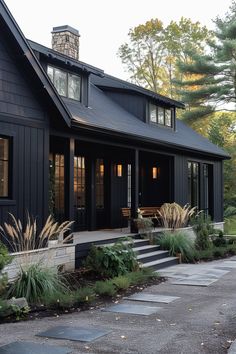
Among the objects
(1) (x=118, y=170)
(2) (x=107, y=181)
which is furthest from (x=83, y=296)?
(1) (x=118, y=170)

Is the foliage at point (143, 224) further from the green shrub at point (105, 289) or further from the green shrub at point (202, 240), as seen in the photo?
the green shrub at point (105, 289)

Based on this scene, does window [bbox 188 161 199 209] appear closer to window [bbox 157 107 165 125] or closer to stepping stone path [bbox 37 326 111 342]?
window [bbox 157 107 165 125]

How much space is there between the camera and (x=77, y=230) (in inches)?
546

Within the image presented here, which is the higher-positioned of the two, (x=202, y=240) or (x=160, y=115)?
(x=160, y=115)

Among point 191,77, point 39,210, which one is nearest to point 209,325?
point 39,210

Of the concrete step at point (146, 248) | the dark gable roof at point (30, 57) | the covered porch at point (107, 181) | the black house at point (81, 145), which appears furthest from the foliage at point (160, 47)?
the dark gable roof at point (30, 57)

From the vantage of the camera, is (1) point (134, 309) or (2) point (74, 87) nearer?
(1) point (134, 309)

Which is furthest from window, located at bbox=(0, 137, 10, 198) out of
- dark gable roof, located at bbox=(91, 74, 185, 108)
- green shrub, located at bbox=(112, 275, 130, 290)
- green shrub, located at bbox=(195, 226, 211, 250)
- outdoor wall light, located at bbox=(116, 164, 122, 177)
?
dark gable roof, located at bbox=(91, 74, 185, 108)

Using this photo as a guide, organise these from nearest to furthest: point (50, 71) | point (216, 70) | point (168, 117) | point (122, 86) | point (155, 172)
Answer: point (50, 71) → point (122, 86) → point (155, 172) → point (168, 117) → point (216, 70)

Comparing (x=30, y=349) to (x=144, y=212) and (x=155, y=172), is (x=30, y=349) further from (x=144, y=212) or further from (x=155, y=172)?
(x=155, y=172)

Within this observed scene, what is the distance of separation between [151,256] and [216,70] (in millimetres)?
20183

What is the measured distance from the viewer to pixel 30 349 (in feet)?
17.0

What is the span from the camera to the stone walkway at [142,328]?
5.28m

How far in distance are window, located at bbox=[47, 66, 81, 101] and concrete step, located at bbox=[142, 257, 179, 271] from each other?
15.8ft
